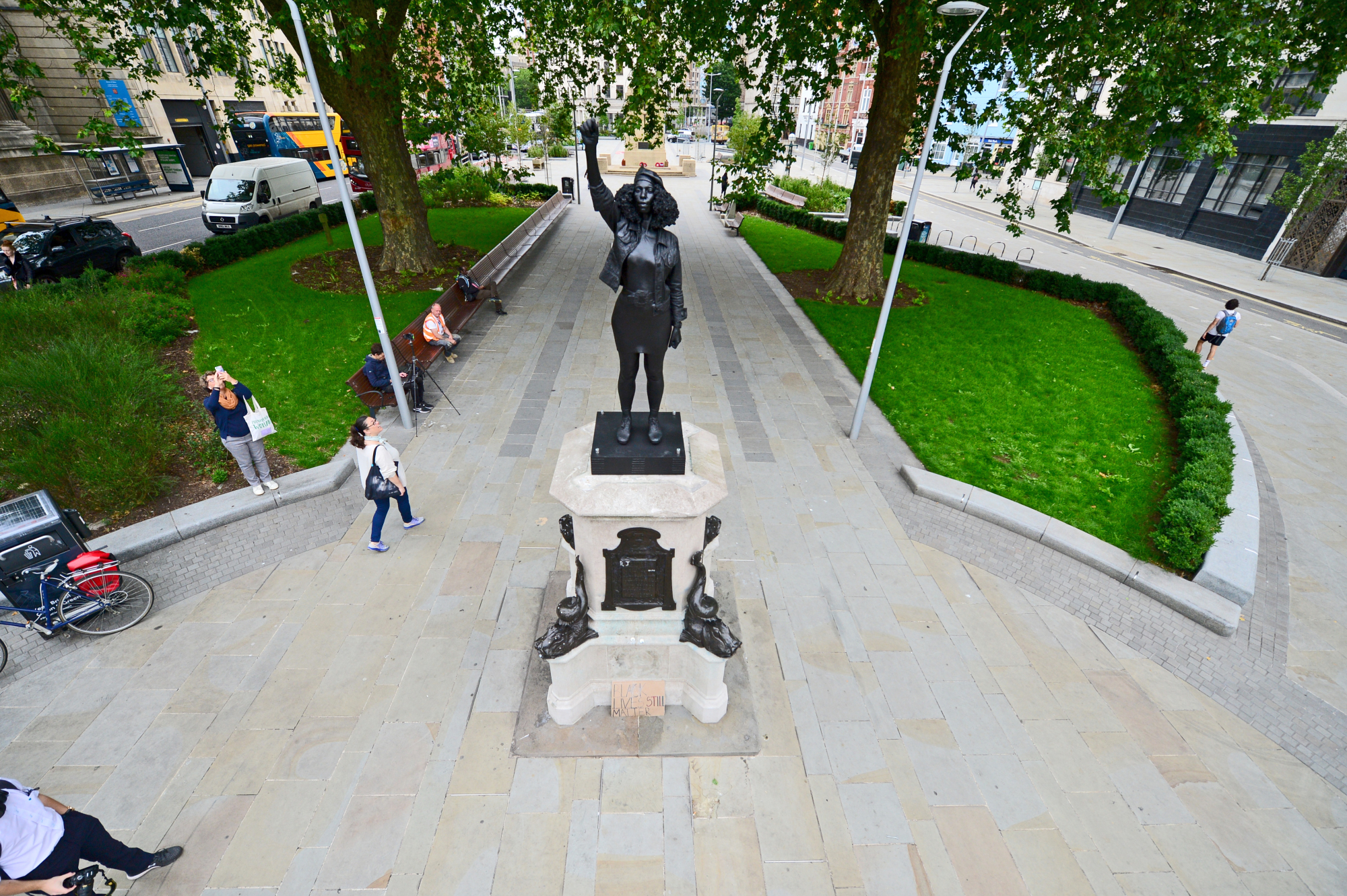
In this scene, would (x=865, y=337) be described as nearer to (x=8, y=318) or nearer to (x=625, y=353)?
(x=625, y=353)

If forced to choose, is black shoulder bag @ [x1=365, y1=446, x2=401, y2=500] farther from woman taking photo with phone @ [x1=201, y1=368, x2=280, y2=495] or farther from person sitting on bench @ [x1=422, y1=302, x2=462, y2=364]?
person sitting on bench @ [x1=422, y1=302, x2=462, y2=364]

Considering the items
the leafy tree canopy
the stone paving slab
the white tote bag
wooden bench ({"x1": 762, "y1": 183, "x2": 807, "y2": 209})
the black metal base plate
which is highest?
the leafy tree canopy

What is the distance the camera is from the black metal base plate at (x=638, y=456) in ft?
15.0

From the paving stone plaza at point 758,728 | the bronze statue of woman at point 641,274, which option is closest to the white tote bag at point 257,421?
the paving stone plaza at point 758,728

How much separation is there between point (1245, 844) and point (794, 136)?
4272 inches

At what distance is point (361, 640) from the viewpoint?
5.90m

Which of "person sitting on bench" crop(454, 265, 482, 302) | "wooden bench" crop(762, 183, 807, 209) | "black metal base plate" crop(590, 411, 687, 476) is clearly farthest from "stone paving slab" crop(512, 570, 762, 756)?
"wooden bench" crop(762, 183, 807, 209)

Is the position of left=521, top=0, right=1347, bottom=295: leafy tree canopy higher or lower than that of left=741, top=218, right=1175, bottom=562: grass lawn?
higher

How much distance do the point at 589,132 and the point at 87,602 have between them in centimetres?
693

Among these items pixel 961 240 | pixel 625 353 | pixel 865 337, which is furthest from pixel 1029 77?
pixel 961 240

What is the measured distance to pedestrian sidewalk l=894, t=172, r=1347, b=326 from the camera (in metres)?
20.5

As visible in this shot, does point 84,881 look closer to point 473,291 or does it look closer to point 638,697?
point 638,697

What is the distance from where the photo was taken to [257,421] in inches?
283

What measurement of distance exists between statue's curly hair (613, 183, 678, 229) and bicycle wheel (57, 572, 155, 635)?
6.47m
